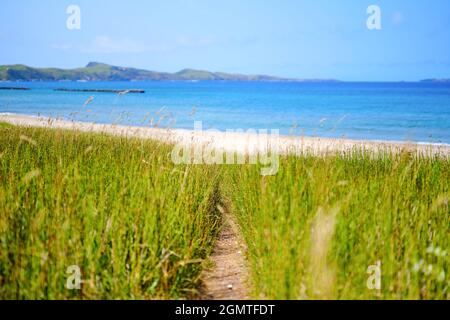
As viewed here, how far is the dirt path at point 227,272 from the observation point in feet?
13.5

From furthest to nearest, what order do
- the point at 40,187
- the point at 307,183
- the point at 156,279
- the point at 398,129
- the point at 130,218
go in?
the point at 398,129, the point at 307,183, the point at 40,187, the point at 130,218, the point at 156,279

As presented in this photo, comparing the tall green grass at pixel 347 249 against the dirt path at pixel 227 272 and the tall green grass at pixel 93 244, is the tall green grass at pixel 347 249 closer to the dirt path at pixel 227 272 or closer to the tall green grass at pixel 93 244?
the dirt path at pixel 227 272

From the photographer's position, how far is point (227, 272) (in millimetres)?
4695

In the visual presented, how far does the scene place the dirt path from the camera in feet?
13.5

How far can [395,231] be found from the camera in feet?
13.0

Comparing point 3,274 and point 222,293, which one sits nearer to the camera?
point 3,274

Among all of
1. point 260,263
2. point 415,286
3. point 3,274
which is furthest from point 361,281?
point 3,274

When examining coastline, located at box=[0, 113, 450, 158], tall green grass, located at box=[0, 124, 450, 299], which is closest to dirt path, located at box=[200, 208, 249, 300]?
tall green grass, located at box=[0, 124, 450, 299]

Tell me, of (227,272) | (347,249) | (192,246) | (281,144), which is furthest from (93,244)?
(281,144)

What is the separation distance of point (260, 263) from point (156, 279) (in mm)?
956

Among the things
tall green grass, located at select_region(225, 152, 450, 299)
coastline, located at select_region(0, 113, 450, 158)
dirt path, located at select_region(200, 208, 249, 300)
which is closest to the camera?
tall green grass, located at select_region(225, 152, 450, 299)

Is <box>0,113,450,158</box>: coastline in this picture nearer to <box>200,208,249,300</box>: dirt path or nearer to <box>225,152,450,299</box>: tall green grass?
<box>200,208,249,300</box>: dirt path

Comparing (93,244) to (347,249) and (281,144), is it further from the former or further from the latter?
(281,144)
